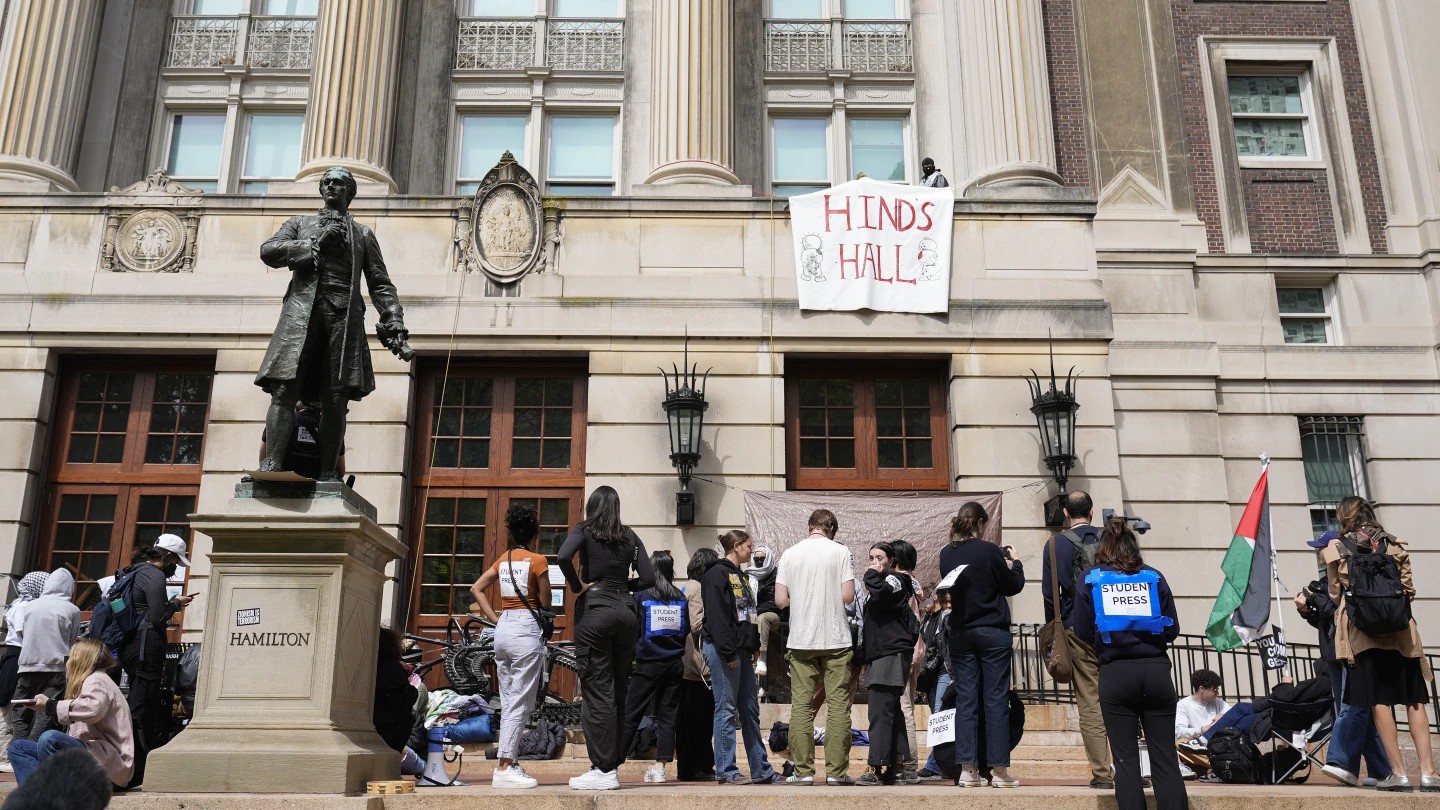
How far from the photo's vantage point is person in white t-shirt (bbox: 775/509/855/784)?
29.6ft

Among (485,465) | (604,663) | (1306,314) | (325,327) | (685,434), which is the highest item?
(1306,314)

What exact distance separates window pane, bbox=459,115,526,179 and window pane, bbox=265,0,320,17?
3.41m

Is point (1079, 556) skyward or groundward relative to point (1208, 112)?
groundward

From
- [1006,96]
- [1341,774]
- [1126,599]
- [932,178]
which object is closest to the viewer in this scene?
[1126,599]

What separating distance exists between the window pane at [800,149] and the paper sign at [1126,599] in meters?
A: 13.9

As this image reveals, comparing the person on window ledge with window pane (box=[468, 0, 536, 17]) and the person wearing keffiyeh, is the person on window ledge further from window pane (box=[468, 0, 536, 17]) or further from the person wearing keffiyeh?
the person wearing keffiyeh

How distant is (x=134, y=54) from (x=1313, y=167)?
2051 cm

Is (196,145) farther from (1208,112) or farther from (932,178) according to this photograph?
(1208,112)

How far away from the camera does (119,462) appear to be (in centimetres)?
1652

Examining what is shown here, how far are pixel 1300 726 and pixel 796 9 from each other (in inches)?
584

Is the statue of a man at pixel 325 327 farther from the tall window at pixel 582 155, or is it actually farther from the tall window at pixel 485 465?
the tall window at pixel 582 155

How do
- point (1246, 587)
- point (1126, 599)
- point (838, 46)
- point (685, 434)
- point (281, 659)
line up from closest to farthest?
1. point (1126, 599)
2. point (281, 659)
3. point (1246, 587)
4. point (685, 434)
5. point (838, 46)

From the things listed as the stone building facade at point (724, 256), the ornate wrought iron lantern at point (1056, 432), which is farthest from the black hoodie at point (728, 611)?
the ornate wrought iron lantern at point (1056, 432)

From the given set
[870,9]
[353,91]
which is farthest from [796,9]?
[353,91]
